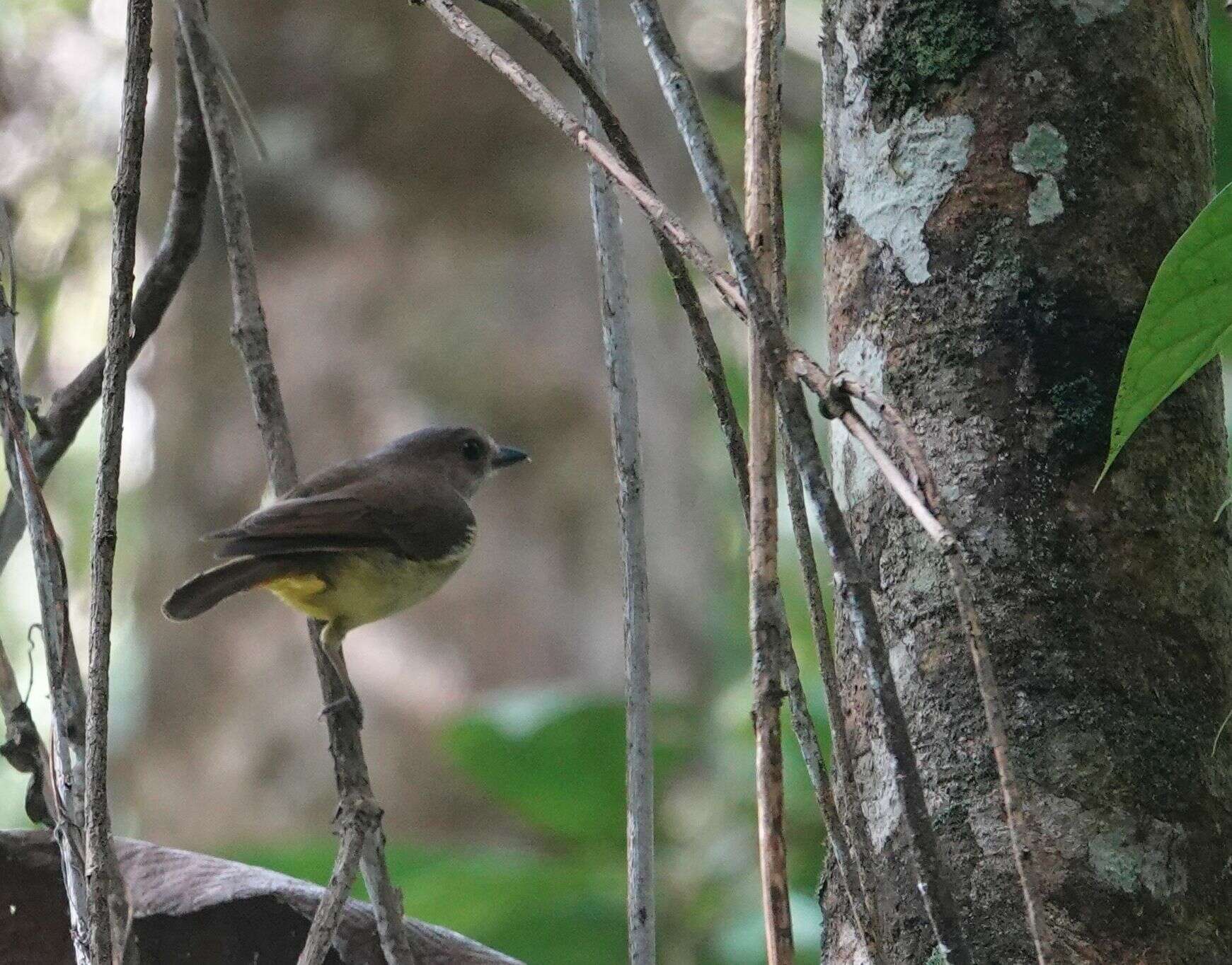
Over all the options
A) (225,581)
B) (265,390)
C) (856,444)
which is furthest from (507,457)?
(856,444)

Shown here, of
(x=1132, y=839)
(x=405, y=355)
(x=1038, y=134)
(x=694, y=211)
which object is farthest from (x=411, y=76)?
(x=1132, y=839)

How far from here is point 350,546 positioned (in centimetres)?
339

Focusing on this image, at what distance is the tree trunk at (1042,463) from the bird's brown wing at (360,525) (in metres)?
1.46

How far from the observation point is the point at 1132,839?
1.32 m

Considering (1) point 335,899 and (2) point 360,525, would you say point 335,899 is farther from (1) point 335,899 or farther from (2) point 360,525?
(2) point 360,525

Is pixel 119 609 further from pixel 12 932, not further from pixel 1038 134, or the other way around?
pixel 1038 134

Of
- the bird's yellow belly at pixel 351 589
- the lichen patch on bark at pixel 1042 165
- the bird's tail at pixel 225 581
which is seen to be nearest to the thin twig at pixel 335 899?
the lichen patch on bark at pixel 1042 165

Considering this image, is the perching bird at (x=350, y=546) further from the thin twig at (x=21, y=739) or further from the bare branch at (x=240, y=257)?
the thin twig at (x=21, y=739)

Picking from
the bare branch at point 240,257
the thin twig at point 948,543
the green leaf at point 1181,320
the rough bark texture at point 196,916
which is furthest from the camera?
the bare branch at point 240,257

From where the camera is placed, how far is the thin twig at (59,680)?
1.48 m

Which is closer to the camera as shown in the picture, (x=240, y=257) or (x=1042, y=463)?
(x=1042, y=463)

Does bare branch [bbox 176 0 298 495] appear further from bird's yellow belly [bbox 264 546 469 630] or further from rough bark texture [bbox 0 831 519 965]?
bird's yellow belly [bbox 264 546 469 630]

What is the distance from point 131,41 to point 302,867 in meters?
2.42

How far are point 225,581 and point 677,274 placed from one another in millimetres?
1852
